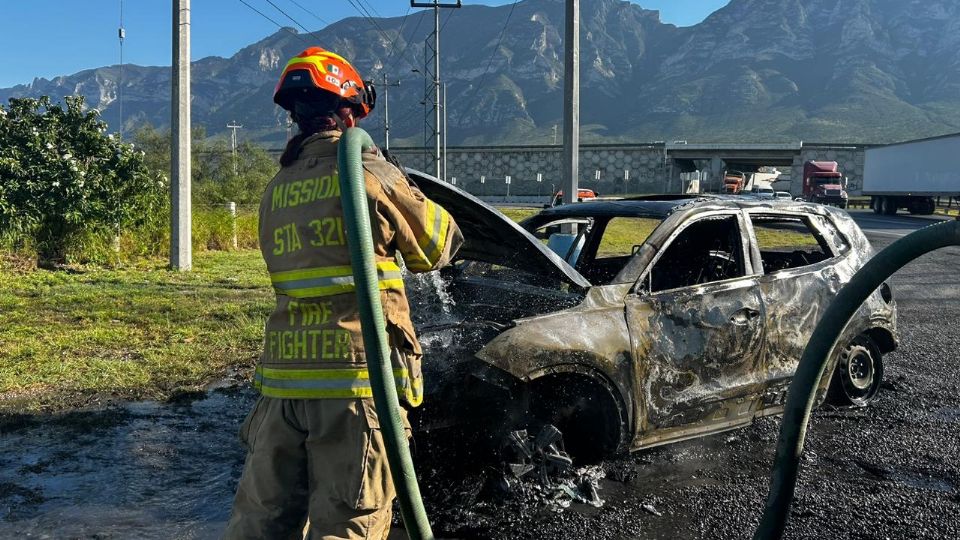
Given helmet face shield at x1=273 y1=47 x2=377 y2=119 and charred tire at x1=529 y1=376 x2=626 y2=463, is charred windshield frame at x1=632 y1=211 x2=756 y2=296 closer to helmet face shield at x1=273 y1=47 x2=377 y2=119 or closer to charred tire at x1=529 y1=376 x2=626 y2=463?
charred tire at x1=529 y1=376 x2=626 y2=463

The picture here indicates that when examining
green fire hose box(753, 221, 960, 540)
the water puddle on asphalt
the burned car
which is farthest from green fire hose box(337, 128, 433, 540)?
the water puddle on asphalt

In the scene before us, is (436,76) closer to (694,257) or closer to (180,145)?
(180,145)

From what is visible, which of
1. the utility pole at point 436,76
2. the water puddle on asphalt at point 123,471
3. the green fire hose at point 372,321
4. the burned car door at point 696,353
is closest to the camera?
the green fire hose at point 372,321

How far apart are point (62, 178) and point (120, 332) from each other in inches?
208

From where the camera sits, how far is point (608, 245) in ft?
53.7

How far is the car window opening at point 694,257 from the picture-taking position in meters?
5.63

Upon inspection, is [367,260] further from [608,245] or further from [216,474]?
[608,245]

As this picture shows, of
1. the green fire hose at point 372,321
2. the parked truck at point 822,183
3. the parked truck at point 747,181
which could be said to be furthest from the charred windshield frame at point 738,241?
the parked truck at point 747,181

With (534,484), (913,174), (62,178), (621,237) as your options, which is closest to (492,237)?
(534,484)

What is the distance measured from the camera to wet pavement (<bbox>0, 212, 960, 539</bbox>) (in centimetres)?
365

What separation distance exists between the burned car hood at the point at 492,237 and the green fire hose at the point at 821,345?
165cm

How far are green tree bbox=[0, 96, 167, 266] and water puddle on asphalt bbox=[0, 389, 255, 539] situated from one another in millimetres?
7428

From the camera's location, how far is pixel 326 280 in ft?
7.57

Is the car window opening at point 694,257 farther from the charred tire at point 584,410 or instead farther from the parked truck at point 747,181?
the parked truck at point 747,181
